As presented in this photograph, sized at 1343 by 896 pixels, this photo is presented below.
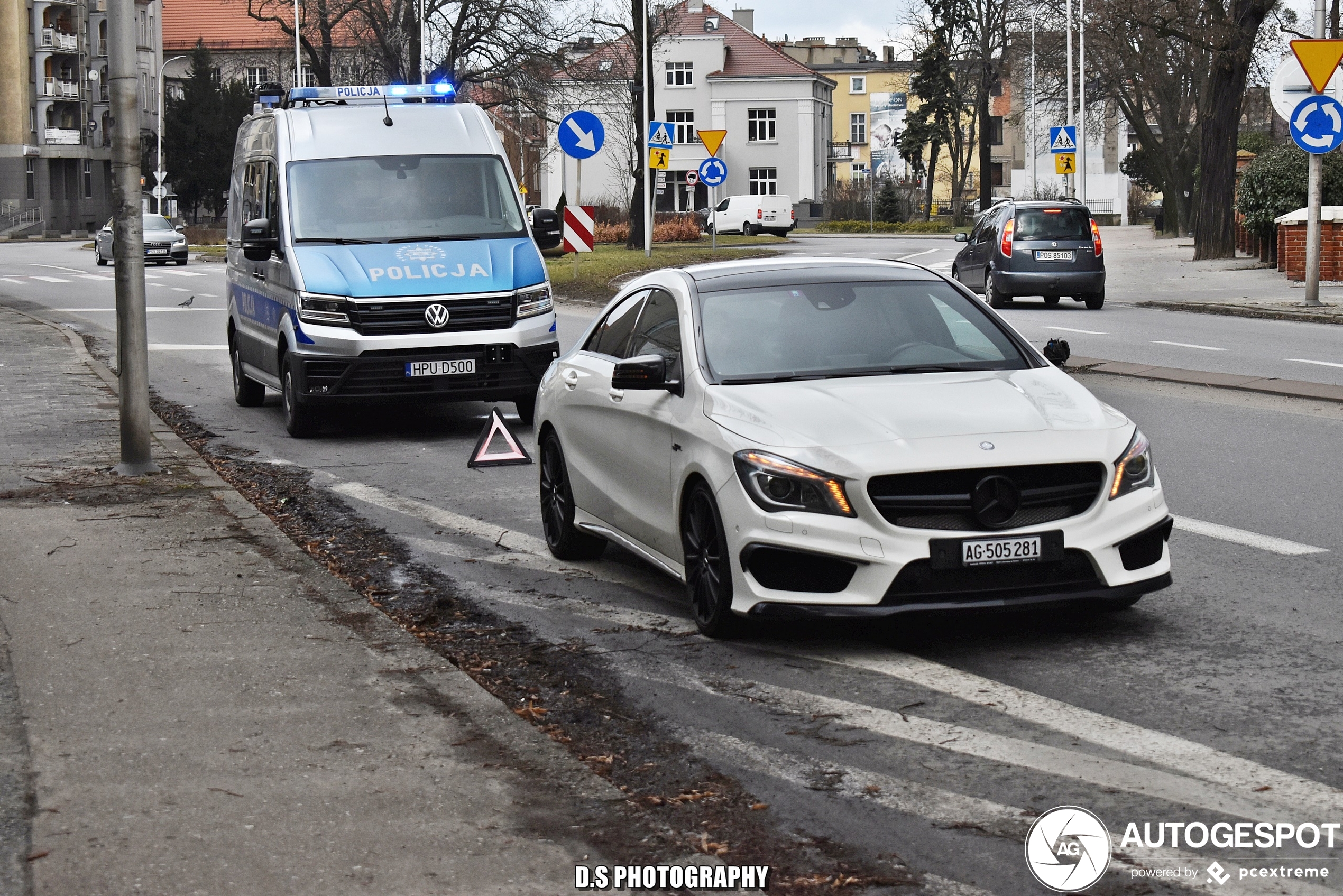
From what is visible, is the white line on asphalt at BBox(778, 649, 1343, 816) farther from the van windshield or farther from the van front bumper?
the van windshield

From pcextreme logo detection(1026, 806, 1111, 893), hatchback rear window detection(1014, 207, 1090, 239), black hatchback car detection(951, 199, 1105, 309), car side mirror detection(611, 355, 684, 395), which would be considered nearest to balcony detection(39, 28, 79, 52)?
black hatchback car detection(951, 199, 1105, 309)

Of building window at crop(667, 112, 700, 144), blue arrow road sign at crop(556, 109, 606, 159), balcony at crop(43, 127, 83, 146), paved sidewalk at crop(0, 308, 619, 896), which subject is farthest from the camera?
building window at crop(667, 112, 700, 144)

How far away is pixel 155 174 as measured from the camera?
8144 centimetres

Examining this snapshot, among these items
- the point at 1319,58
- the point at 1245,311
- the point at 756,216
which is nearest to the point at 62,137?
the point at 756,216

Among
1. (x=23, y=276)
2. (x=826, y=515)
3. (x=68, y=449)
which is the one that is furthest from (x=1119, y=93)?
(x=826, y=515)

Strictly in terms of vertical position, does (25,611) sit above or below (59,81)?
below

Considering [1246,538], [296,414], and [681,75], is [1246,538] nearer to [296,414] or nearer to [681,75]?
[296,414]

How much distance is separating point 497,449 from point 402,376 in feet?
6.78

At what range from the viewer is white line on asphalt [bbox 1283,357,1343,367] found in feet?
56.6

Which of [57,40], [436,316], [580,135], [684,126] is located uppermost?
[57,40]

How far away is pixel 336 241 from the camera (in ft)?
45.8

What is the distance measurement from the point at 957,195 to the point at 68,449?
85027mm

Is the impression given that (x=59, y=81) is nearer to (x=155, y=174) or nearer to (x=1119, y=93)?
(x=155, y=174)

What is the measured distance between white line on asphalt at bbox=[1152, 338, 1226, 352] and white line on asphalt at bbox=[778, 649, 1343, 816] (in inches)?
544
